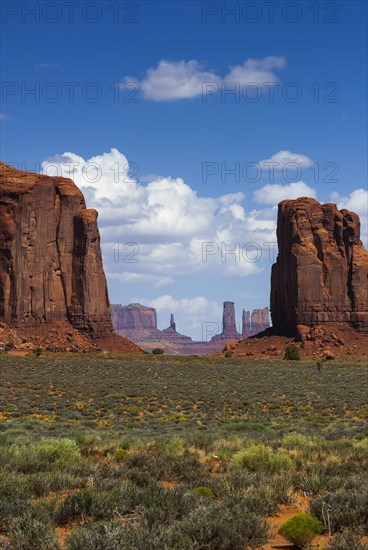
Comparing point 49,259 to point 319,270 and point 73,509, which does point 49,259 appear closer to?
point 319,270

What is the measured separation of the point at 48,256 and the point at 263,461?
3871 inches

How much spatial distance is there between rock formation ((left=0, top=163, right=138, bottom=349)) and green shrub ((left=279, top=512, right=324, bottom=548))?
92950 mm

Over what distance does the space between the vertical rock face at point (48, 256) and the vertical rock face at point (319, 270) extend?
3318 centimetres

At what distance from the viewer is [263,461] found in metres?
11.5

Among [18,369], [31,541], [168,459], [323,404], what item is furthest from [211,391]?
[31,541]

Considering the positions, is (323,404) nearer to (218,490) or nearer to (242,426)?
(242,426)

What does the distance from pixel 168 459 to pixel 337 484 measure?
3490mm

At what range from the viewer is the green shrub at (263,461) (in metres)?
11.3

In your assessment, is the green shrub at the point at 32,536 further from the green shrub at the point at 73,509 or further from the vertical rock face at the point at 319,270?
the vertical rock face at the point at 319,270

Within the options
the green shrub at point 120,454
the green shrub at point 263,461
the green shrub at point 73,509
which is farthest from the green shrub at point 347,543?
the green shrub at point 120,454

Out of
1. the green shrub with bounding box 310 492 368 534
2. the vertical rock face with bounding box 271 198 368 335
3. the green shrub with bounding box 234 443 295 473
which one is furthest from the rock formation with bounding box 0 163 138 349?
the green shrub with bounding box 310 492 368 534

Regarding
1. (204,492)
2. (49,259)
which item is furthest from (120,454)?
(49,259)

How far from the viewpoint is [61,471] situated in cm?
1057

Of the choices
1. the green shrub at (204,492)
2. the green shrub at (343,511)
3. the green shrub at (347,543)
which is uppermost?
the green shrub at (347,543)
